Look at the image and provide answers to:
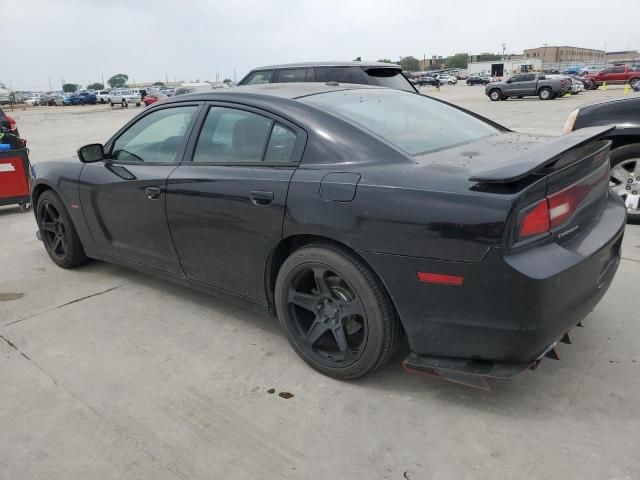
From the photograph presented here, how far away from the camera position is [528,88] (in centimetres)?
2920

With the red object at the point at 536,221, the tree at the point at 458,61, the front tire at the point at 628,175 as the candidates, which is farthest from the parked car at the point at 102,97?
the tree at the point at 458,61

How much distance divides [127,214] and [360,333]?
6.36 feet

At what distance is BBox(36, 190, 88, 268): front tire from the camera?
4500mm

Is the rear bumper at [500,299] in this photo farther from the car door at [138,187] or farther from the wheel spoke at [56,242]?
the wheel spoke at [56,242]

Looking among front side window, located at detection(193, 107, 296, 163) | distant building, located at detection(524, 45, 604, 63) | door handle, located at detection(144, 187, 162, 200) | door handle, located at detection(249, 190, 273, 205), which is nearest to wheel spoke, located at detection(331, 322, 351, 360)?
door handle, located at detection(249, 190, 273, 205)

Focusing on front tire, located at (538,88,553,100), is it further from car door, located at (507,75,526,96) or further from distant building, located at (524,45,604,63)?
→ distant building, located at (524,45,604,63)

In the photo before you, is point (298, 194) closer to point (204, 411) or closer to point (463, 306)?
point (463, 306)

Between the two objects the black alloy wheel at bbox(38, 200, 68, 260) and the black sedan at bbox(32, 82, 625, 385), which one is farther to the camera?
the black alloy wheel at bbox(38, 200, 68, 260)

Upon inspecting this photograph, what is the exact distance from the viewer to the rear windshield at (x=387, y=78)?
8414 millimetres

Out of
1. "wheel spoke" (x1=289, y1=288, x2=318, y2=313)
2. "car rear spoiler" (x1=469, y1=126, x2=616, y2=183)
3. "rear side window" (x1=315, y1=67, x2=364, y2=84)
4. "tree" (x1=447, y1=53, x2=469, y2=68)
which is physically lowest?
"wheel spoke" (x1=289, y1=288, x2=318, y2=313)

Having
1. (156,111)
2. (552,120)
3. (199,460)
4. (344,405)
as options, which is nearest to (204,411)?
(199,460)

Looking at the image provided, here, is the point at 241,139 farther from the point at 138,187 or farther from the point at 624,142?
the point at 624,142

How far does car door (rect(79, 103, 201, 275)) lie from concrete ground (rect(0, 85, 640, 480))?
20.4 inches

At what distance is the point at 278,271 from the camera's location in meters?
3.04
